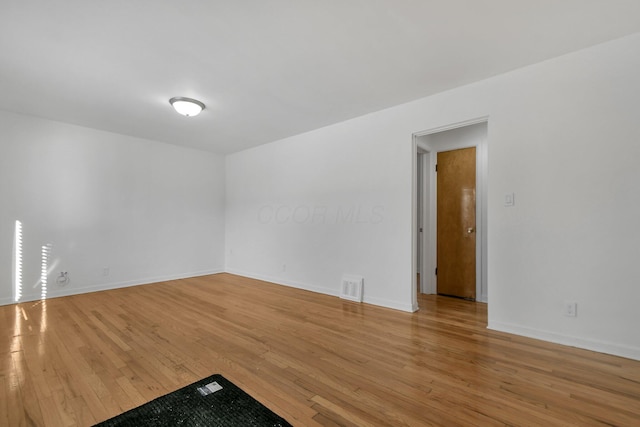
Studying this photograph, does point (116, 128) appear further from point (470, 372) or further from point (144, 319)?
point (470, 372)

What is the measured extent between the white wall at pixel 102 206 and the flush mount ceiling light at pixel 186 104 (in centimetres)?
218

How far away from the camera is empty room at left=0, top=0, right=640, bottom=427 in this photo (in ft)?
6.28

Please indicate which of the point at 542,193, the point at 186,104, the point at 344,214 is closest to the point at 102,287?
the point at 186,104

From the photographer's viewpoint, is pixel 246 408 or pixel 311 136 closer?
pixel 246 408

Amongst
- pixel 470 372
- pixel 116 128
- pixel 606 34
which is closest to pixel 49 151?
pixel 116 128

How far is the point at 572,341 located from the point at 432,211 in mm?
2465

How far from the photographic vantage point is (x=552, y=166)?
2.63 metres

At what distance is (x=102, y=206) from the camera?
4719mm

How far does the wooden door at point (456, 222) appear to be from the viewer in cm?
421

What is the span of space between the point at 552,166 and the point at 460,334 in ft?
5.91

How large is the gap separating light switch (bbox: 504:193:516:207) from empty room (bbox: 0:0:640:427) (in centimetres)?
3

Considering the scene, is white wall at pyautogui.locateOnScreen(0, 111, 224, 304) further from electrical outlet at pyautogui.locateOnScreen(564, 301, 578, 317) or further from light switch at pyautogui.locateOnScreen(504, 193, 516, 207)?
electrical outlet at pyautogui.locateOnScreen(564, 301, 578, 317)

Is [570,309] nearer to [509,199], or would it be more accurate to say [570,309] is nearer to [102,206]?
[509,199]

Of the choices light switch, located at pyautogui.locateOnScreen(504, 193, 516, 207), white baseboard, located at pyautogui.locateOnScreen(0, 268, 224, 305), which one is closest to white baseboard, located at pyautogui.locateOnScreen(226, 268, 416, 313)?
white baseboard, located at pyautogui.locateOnScreen(0, 268, 224, 305)
